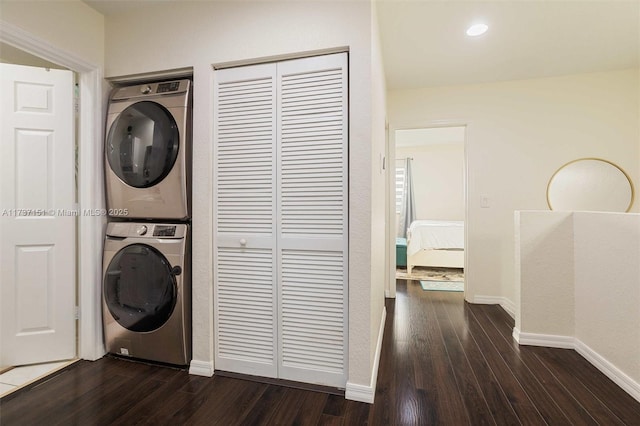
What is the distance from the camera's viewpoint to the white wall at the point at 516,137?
119 inches

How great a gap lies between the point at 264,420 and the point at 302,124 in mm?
1609

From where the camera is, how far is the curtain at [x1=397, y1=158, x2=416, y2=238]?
6508 millimetres

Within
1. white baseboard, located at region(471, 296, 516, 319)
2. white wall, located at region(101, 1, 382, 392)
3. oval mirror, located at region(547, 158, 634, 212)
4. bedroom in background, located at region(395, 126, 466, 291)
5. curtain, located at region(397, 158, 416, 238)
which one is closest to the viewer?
white wall, located at region(101, 1, 382, 392)

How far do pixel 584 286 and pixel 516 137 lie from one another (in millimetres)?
1765

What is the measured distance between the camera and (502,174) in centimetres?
324

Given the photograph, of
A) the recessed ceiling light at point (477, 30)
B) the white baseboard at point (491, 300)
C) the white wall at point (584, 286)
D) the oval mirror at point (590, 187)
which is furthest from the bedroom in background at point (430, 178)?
the white wall at point (584, 286)

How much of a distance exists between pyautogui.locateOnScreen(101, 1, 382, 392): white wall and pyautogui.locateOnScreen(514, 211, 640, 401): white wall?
1509 mm

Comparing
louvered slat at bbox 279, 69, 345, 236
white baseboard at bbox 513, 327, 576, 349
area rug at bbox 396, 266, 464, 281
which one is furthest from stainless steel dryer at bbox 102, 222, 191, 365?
area rug at bbox 396, 266, 464, 281

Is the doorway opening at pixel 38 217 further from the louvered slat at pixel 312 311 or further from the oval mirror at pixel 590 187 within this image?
the oval mirror at pixel 590 187

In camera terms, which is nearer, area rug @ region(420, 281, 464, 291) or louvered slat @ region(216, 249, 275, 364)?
louvered slat @ region(216, 249, 275, 364)

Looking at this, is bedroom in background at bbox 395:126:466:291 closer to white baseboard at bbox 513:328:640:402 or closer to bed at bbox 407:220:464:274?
bed at bbox 407:220:464:274

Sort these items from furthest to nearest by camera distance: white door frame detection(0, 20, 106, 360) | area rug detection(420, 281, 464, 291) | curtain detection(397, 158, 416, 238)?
1. curtain detection(397, 158, 416, 238)
2. area rug detection(420, 281, 464, 291)
3. white door frame detection(0, 20, 106, 360)

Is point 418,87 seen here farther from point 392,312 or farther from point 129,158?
point 129,158

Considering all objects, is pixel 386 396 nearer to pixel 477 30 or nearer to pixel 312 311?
pixel 312 311
